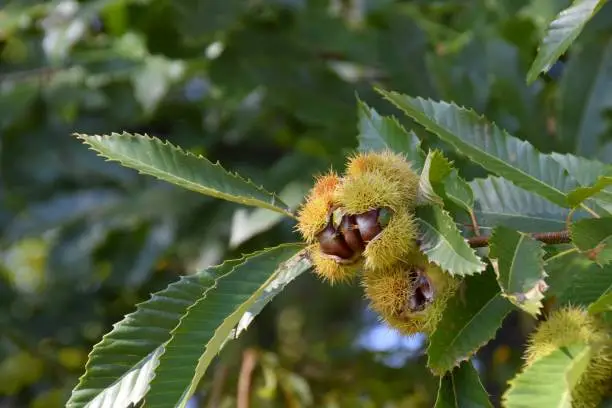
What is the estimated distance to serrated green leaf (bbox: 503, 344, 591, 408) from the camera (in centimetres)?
70

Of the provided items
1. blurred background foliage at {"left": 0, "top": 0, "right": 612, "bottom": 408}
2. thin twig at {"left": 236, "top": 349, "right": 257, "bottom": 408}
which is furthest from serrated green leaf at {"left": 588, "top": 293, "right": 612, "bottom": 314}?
thin twig at {"left": 236, "top": 349, "right": 257, "bottom": 408}

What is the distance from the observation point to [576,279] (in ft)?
3.19

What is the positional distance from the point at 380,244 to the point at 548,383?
8.7 inches

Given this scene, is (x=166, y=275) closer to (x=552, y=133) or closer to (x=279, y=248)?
(x=552, y=133)

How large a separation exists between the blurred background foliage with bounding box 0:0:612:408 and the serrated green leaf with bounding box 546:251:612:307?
→ 49 centimetres

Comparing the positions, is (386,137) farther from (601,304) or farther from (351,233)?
(601,304)

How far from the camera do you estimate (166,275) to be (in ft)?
8.25

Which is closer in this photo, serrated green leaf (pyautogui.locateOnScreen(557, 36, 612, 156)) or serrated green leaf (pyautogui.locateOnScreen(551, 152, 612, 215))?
serrated green leaf (pyautogui.locateOnScreen(551, 152, 612, 215))

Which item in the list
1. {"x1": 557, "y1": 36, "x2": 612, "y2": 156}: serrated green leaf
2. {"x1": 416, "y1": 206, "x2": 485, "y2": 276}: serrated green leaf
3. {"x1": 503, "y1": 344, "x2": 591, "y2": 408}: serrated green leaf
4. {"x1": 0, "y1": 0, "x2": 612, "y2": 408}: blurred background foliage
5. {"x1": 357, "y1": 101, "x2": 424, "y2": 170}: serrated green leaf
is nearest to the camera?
{"x1": 503, "y1": 344, "x2": 591, "y2": 408}: serrated green leaf

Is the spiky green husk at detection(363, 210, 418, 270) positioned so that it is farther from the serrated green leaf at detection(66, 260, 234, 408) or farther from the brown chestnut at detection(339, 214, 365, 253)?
the serrated green leaf at detection(66, 260, 234, 408)

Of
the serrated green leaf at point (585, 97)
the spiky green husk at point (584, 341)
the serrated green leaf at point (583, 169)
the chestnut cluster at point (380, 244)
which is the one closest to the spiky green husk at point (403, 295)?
the chestnut cluster at point (380, 244)

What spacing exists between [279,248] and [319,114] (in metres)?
0.97

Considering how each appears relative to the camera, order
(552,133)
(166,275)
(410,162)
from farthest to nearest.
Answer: (166,275) < (552,133) < (410,162)

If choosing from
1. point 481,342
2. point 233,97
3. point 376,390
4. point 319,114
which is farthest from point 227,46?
point 481,342
